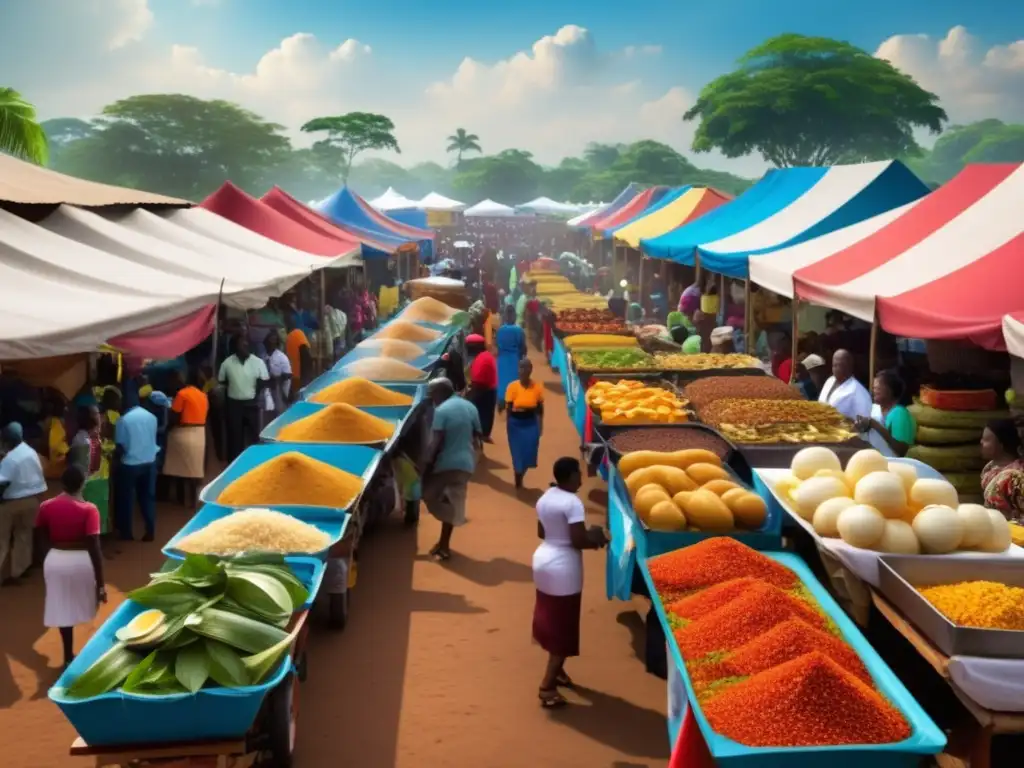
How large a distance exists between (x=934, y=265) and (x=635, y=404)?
2.67m

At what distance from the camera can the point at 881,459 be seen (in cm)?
545

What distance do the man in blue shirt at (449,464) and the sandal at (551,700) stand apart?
8.69 feet

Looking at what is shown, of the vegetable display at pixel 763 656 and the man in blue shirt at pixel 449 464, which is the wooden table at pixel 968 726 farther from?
the man in blue shirt at pixel 449 464

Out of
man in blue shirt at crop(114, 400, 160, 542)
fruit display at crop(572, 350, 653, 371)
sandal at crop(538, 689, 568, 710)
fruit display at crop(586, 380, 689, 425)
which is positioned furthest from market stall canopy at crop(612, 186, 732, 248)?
sandal at crop(538, 689, 568, 710)

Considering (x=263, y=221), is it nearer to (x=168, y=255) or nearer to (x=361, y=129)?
(x=168, y=255)

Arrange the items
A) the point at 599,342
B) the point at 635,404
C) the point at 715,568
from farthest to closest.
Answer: the point at 599,342, the point at 635,404, the point at 715,568

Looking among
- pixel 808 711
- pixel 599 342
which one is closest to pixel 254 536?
pixel 808 711

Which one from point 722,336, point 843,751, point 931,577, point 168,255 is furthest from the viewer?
point 722,336

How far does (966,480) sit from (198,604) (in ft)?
18.4

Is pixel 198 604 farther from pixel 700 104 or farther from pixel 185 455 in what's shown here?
pixel 700 104

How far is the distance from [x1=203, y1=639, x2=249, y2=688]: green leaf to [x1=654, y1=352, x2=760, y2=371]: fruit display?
700 centimetres

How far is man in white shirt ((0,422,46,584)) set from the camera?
703 cm

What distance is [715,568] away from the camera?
494 cm

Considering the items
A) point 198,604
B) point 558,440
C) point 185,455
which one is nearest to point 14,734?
point 198,604
